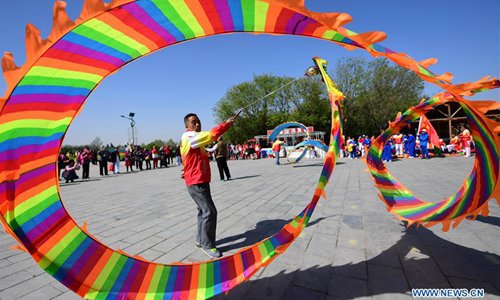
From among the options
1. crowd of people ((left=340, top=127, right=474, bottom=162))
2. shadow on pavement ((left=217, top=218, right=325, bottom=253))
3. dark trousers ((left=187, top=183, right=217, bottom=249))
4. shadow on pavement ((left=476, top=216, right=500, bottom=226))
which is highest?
crowd of people ((left=340, top=127, right=474, bottom=162))

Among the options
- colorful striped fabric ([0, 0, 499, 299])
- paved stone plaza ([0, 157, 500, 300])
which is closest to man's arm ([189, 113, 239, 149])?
colorful striped fabric ([0, 0, 499, 299])

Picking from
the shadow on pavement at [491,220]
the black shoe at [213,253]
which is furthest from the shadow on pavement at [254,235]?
the shadow on pavement at [491,220]

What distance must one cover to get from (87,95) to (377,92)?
41.3 m

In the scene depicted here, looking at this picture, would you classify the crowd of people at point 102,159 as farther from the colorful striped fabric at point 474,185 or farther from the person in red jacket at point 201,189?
the colorful striped fabric at point 474,185

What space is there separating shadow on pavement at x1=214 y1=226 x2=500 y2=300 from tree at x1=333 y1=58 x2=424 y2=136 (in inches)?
1303

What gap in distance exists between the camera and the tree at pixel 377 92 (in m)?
36.0

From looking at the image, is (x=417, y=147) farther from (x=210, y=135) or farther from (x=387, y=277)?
(x=210, y=135)

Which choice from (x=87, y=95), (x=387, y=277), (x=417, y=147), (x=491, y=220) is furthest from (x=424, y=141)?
(x=87, y=95)

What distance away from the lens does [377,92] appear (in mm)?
37500

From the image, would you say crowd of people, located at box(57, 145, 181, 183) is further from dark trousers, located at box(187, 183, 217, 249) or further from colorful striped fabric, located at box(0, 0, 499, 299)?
colorful striped fabric, located at box(0, 0, 499, 299)

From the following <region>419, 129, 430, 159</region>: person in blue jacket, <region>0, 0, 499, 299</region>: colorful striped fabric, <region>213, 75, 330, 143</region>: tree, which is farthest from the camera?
<region>213, 75, 330, 143</region>: tree

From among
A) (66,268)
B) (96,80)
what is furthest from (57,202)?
(96,80)

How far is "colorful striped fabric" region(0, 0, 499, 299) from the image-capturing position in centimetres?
194

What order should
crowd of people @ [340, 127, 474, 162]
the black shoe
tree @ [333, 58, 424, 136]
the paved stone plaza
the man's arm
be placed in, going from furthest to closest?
tree @ [333, 58, 424, 136] → crowd of people @ [340, 127, 474, 162] → the black shoe → the man's arm → the paved stone plaza
